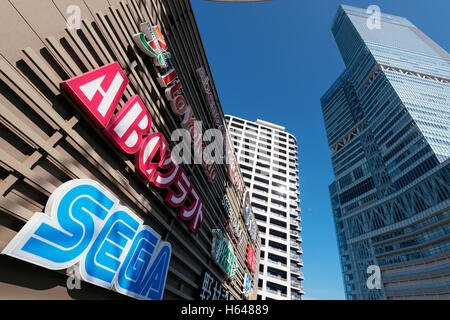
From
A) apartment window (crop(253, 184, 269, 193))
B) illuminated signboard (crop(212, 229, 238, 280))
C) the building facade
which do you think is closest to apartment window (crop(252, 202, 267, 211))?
apartment window (crop(253, 184, 269, 193))

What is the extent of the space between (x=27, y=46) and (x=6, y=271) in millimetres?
3063

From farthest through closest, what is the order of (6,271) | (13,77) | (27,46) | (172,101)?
(172,101) < (27,46) < (13,77) < (6,271)

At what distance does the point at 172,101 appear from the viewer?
6.18 m

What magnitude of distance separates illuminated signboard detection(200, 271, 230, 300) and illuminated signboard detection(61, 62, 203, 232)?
2832mm

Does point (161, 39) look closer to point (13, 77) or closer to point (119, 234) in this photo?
point (13, 77)

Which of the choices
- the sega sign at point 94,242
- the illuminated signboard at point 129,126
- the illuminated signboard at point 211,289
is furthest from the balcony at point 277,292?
the sega sign at point 94,242

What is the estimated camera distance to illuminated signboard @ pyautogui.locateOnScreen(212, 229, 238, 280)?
868 centimetres

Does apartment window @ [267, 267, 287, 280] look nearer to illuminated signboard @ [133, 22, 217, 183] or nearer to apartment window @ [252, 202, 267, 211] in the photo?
apartment window @ [252, 202, 267, 211]

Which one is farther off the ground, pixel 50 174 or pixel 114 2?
pixel 114 2

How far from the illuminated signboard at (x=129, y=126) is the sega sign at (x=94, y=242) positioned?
1.05 meters

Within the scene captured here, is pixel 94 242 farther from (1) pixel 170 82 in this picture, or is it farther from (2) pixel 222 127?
(2) pixel 222 127

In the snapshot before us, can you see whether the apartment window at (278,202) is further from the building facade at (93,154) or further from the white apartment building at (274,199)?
the building facade at (93,154)

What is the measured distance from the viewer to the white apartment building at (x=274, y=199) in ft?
138

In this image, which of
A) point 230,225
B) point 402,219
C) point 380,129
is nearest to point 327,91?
point 380,129
